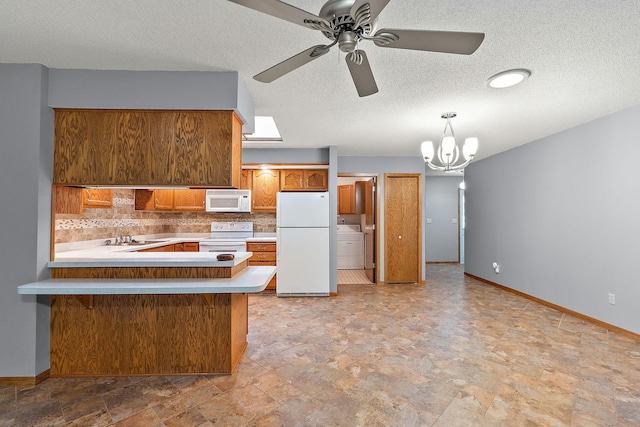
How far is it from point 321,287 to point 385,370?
2.32 m

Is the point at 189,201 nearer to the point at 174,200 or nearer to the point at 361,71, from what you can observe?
the point at 174,200

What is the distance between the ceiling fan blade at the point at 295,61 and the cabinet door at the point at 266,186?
3577mm

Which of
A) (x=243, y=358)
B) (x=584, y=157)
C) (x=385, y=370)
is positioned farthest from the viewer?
(x=584, y=157)

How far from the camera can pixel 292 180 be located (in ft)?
17.3

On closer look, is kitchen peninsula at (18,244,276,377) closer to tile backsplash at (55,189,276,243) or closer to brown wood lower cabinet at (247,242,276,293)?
tile backsplash at (55,189,276,243)

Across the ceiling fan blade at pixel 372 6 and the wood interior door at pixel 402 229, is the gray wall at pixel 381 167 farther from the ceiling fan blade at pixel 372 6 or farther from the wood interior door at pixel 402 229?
the ceiling fan blade at pixel 372 6

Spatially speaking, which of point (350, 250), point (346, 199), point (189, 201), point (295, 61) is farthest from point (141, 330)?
point (346, 199)

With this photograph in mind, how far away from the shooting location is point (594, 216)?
140 inches

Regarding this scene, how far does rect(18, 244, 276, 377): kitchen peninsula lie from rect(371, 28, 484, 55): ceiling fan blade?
1805 millimetres

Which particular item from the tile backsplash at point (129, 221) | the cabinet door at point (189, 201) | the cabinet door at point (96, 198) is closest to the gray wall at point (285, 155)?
the cabinet door at point (189, 201)

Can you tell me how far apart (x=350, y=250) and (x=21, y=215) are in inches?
229

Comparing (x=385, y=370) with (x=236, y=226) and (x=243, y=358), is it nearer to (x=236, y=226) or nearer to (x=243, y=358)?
(x=243, y=358)

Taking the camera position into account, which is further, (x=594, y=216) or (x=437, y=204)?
(x=437, y=204)

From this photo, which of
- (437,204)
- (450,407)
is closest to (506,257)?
(437,204)
